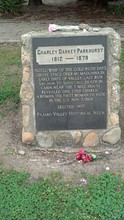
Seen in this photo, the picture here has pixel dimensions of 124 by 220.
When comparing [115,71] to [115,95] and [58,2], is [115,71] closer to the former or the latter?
[115,95]

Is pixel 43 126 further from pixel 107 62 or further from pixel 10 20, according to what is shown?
pixel 10 20

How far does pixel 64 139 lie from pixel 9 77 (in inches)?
109

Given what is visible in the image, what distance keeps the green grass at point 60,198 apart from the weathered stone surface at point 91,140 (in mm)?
619

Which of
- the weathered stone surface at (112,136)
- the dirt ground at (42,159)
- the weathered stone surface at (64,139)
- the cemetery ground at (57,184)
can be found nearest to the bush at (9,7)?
the dirt ground at (42,159)

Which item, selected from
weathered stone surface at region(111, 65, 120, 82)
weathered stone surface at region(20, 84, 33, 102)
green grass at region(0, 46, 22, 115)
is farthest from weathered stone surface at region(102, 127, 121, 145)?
green grass at region(0, 46, 22, 115)

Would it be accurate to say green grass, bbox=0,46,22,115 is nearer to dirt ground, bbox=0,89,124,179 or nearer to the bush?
dirt ground, bbox=0,89,124,179

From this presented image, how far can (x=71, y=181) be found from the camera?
4.72 m

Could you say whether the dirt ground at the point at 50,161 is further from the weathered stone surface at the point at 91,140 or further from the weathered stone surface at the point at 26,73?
the weathered stone surface at the point at 26,73

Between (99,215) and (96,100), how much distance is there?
4.59 feet

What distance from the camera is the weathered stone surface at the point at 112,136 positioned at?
523 centimetres

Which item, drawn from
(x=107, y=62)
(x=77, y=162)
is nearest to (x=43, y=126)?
(x=77, y=162)

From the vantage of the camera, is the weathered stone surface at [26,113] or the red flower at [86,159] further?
the weathered stone surface at [26,113]

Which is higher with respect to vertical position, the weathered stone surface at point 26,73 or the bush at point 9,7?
the weathered stone surface at point 26,73

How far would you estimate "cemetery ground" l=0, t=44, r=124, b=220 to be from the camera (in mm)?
4297
